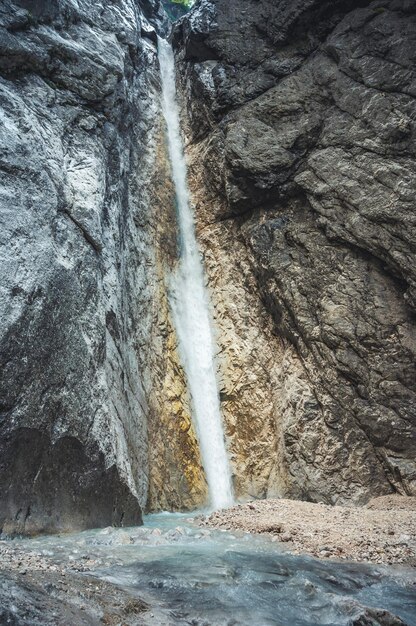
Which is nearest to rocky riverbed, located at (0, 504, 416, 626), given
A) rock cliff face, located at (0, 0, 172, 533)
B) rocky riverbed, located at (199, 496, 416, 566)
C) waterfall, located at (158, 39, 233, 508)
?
rocky riverbed, located at (199, 496, 416, 566)

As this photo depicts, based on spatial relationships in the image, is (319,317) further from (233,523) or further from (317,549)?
(317,549)

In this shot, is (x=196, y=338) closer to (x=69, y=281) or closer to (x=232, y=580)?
(x=69, y=281)

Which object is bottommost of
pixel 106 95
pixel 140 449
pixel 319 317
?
pixel 140 449

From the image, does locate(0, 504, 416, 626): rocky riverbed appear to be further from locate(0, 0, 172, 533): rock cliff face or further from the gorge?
locate(0, 0, 172, 533): rock cliff face

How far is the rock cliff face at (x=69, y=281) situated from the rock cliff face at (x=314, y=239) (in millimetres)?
2399

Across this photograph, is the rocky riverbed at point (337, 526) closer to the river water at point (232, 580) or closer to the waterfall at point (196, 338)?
the river water at point (232, 580)

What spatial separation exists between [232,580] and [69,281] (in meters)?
4.56

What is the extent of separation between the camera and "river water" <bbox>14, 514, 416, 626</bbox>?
3.58m

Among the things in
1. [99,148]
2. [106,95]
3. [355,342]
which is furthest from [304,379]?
[106,95]

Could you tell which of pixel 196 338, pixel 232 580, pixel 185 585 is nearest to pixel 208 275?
pixel 196 338

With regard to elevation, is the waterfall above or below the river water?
above

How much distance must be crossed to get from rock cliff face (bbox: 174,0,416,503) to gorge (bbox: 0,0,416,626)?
45mm

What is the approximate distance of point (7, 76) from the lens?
8.47 metres

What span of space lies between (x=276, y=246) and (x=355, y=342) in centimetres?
294
